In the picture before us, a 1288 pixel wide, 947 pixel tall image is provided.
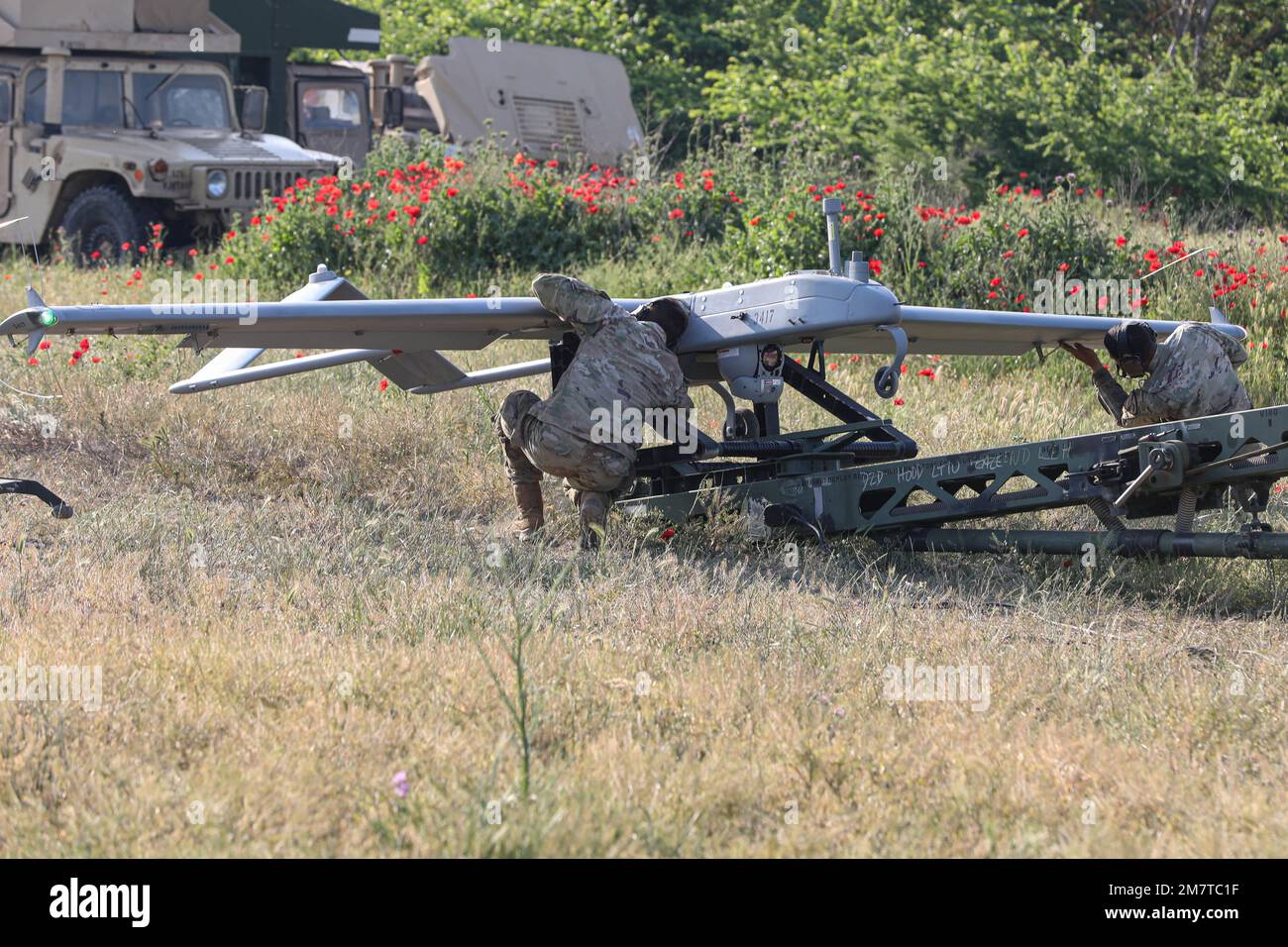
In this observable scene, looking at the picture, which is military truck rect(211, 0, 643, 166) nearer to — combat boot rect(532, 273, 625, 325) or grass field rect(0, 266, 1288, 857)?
grass field rect(0, 266, 1288, 857)

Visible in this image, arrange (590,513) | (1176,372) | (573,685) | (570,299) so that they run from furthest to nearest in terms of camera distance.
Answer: (1176,372) → (590,513) → (570,299) → (573,685)

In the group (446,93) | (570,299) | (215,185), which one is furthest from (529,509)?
(446,93)

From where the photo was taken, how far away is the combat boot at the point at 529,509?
321 inches

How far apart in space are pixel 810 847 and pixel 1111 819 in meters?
0.96

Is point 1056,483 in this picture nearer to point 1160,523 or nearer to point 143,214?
point 1160,523

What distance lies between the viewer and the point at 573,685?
550 cm

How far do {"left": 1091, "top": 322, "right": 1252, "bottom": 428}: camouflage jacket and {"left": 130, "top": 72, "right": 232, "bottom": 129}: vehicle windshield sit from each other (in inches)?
Answer: 523

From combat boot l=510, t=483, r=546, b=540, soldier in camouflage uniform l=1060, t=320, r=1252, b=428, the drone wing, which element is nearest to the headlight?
the drone wing

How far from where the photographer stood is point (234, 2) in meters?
20.8

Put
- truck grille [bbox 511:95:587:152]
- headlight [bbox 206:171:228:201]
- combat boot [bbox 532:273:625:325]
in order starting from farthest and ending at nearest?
truck grille [bbox 511:95:587:152] < headlight [bbox 206:171:228:201] < combat boot [bbox 532:273:625:325]

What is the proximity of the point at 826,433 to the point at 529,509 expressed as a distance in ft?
5.51

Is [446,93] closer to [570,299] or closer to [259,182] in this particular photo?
[259,182]

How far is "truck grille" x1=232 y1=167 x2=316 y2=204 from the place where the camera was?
16969 millimetres

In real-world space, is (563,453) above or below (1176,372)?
below
